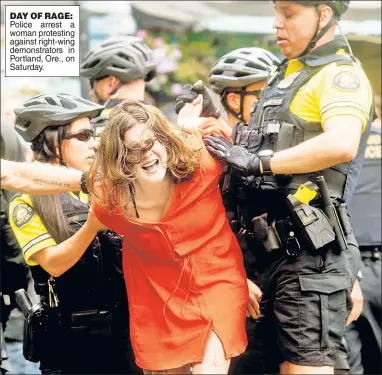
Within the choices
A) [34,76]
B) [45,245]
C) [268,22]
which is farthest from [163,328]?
[268,22]

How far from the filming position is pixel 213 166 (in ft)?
9.83

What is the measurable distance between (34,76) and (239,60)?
93 cm

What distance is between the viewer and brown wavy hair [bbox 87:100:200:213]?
285cm

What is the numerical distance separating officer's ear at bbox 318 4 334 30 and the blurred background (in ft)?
3.21

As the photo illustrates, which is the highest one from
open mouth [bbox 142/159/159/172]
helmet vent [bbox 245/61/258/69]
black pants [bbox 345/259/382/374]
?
helmet vent [bbox 245/61/258/69]

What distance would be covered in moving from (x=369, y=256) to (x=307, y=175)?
4.81 feet

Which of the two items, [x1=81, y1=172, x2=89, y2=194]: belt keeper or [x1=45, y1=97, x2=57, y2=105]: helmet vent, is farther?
[x1=45, y1=97, x2=57, y2=105]: helmet vent

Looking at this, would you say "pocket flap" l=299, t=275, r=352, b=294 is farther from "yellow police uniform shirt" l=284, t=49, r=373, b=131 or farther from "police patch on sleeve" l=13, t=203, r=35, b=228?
"police patch on sleeve" l=13, t=203, r=35, b=228

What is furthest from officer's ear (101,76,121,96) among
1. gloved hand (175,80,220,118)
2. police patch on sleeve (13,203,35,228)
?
police patch on sleeve (13,203,35,228)

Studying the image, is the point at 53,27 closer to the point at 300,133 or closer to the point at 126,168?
the point at 126,168

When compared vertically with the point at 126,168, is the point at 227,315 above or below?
below

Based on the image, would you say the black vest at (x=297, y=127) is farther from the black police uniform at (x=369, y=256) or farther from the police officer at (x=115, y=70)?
the black police uniform at (x=369, y=256)

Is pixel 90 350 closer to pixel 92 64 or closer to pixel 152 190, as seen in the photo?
pixel 152 190

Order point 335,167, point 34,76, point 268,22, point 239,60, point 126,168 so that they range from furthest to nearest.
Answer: point 268,22 → point 239,60 → point 34,76 → point 335,167 → point 126,168
